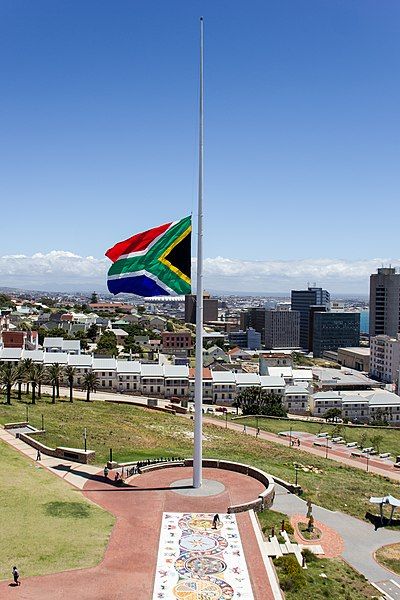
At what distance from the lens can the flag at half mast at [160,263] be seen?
114 feet

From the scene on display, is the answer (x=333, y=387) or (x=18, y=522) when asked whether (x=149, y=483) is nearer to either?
(x=18, y=522)

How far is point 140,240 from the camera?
35125 millimetres

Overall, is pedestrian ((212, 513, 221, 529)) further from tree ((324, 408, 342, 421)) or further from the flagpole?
tree ((324, 408, 342, 421))

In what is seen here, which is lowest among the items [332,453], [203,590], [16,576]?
[332,453]

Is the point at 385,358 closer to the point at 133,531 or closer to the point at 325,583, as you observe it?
the point at 325,583

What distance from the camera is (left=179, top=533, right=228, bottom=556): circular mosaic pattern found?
27766 mm

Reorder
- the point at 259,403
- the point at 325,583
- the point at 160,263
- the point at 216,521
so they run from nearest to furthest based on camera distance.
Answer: the point at 325,583
the point at 216,521
the point at 160,263
the point at 259,403

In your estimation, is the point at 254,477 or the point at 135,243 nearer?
the point at 135,243

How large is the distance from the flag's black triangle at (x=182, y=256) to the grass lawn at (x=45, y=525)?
46.0 ft

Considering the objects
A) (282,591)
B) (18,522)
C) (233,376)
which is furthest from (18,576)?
(233,376)

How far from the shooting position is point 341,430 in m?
79.2

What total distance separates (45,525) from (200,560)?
321 inches

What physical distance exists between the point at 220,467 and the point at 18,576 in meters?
19.3

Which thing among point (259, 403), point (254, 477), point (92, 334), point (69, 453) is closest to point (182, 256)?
point (254, 477)
